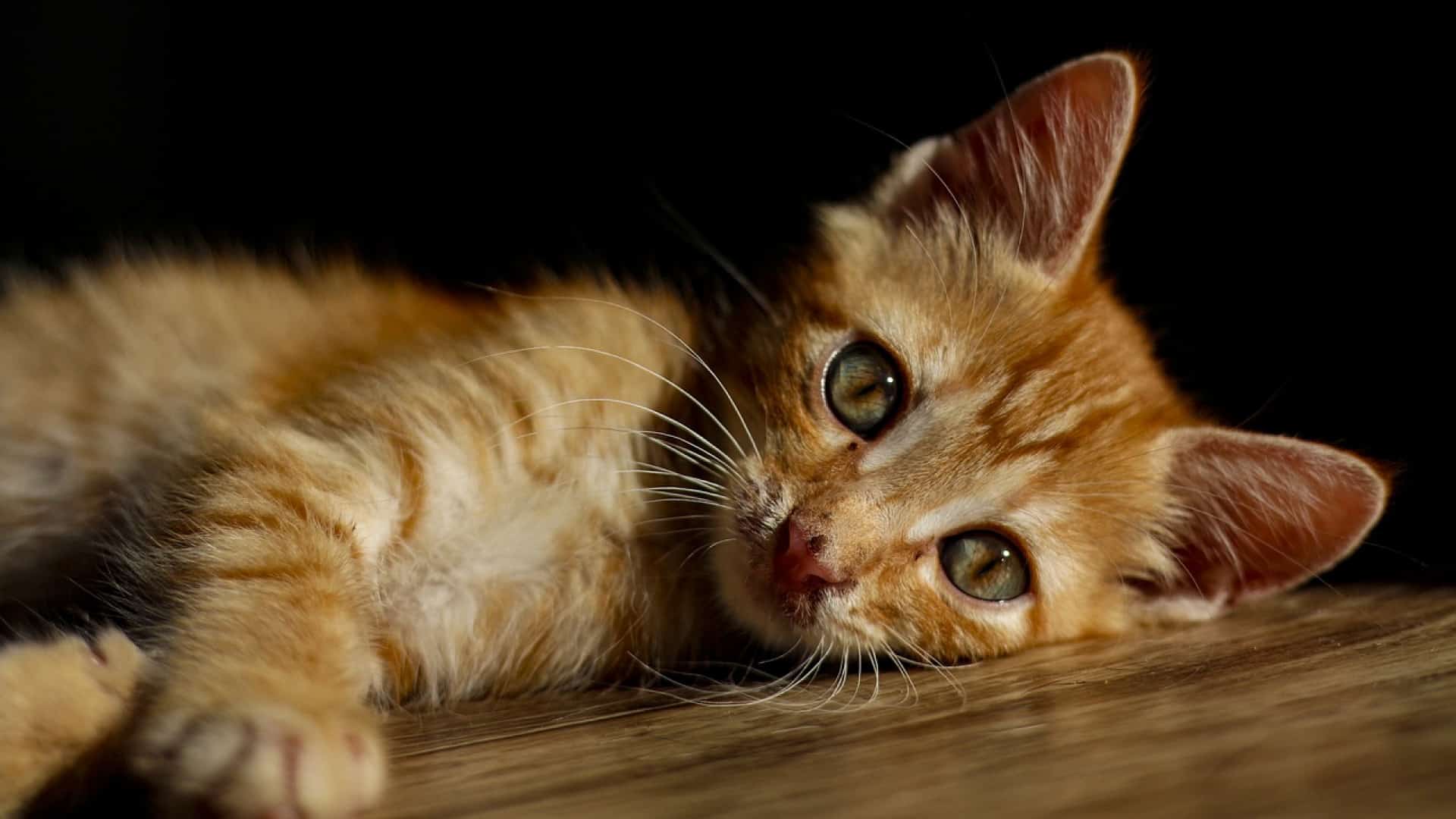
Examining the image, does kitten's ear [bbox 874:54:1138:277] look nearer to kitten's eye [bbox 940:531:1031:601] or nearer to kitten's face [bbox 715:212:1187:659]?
kitten's face [bbox 715:212:1187:659]

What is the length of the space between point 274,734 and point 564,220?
1.84 m

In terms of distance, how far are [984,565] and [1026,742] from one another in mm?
464

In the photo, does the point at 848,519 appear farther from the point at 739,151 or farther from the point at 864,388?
the point at 739,151

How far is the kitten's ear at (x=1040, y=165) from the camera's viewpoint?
57.4 inches

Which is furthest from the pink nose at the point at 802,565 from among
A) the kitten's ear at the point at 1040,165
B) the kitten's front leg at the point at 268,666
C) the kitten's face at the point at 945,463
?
the kitten's ear at the point at 1040,165

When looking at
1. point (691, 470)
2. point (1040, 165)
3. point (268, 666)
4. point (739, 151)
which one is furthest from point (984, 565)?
point (739, 151)

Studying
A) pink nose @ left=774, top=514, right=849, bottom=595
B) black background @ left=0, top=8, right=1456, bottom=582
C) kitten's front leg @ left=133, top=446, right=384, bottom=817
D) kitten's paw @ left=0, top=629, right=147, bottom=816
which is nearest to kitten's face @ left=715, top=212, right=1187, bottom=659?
pink nose @ left=774, top=514, right=849, bottom=595

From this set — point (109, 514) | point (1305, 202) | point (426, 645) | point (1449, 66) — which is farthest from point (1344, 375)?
point (109, 514)

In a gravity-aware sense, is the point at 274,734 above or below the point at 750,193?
below

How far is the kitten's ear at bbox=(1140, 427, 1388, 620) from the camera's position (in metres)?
1.42

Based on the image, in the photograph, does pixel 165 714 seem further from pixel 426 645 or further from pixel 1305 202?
pixel 1305 202

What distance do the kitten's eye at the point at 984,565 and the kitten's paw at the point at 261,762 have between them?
2.36 ft

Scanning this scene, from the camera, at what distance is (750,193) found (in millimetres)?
2424

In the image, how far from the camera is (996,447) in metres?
1.39
